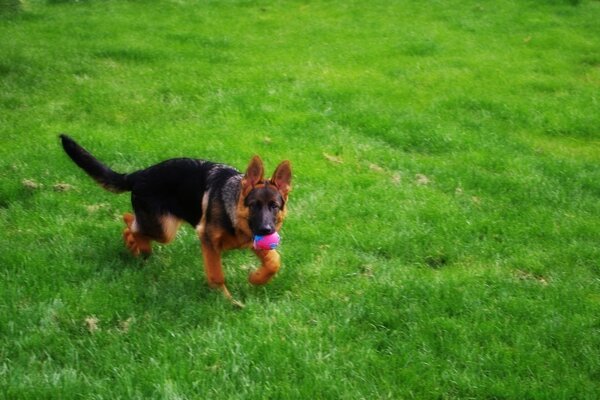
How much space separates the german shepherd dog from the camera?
5.68 metres

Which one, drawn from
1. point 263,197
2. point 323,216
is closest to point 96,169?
→ point 263,197

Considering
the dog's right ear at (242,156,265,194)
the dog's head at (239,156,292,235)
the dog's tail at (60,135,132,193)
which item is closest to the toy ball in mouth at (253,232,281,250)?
the dog's head at (239,156,292,235)

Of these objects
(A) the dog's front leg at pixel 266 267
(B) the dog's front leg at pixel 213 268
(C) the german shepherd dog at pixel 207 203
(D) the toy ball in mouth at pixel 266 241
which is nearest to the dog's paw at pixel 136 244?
(C) the german shepherd dog at pixel 207 203

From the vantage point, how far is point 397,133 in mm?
10227

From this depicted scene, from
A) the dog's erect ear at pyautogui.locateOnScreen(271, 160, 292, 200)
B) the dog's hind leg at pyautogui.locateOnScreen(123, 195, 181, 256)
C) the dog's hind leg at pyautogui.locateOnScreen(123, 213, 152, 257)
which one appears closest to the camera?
the dog's erect ear at pyautogui.locateOnScreen(271, 160, 292, 200)

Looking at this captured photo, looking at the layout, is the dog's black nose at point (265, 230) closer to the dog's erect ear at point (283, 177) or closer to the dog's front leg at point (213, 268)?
the dog's erect ear at point (283, 177)

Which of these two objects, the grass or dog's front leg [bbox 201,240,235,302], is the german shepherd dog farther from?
the grass

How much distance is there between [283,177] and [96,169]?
1952 mm

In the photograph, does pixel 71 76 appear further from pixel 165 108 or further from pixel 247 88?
pixel 247 88

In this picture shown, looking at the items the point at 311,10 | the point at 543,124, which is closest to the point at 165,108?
the point at 543,124

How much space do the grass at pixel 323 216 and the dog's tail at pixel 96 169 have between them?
0.60 metres

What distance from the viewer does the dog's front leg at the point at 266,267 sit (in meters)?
5.77

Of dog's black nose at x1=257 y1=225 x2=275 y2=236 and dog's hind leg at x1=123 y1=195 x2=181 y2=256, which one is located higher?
dog's black nose at x1=257 y1=225 x2=275 y2=236

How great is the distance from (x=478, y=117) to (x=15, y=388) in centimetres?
879
